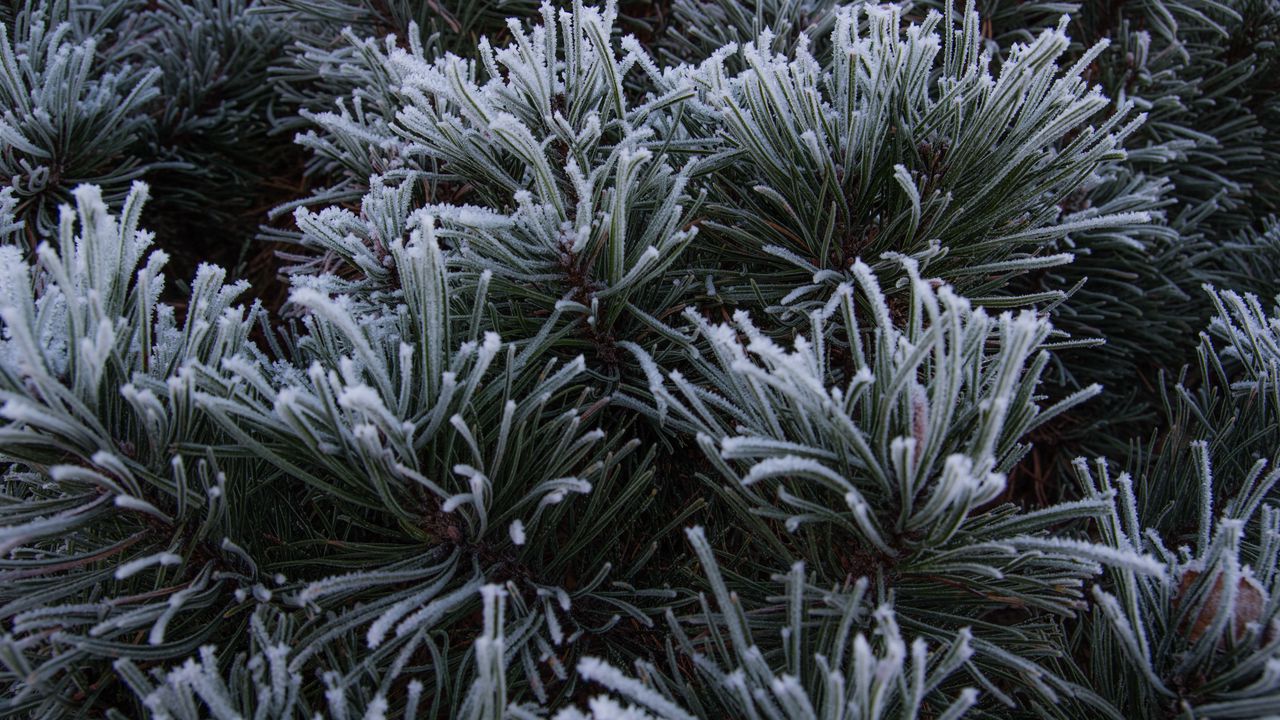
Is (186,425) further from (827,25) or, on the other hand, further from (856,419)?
(827,25)

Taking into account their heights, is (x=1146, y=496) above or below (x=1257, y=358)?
below

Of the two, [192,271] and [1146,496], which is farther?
[192,271]

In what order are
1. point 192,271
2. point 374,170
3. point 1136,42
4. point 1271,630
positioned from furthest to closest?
point 192,271 < point 1136,42 < point 374,170 < point 1271,630

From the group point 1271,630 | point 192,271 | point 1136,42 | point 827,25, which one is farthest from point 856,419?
point 192,271

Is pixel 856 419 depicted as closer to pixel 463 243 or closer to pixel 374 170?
pixel 463 243

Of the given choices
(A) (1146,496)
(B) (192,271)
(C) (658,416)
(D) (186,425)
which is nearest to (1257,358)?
(A) (1146,496)

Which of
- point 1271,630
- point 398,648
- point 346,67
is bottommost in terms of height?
point 398,648

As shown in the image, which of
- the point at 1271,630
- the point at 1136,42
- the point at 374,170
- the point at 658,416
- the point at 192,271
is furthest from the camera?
the point at 192,271
